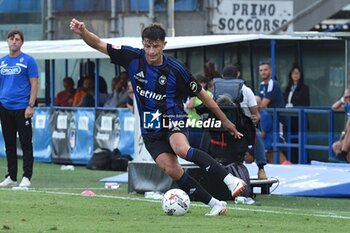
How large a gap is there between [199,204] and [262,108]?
7735mm

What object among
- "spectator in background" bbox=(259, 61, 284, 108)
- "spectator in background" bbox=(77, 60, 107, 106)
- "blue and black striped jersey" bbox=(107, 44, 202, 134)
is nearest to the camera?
"blue and black striped jersey" bbox=(107, 44, 202, 134)

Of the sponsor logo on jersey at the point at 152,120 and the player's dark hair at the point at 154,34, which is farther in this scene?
the sponsor logo on jersey at the point at 152,120

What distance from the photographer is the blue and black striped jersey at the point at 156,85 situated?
12453mm

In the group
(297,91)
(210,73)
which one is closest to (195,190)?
(210,73)

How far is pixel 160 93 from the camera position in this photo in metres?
12.5

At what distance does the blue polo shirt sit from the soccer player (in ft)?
16.0

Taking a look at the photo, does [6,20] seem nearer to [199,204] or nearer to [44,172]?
[44,172]

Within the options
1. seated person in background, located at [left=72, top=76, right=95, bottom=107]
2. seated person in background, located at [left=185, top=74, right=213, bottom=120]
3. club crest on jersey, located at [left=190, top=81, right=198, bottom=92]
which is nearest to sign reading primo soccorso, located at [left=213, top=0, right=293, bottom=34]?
seated person in background, located at [left=72, top=76, right=95, bottom=107]

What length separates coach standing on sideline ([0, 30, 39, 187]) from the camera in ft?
56.4

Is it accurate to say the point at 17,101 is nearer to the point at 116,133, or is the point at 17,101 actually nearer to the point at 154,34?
the point at 154,34

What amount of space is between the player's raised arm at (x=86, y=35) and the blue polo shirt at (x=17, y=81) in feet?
16.1

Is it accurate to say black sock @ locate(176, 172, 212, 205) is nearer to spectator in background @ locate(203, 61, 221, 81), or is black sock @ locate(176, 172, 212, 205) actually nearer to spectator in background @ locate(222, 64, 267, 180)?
spectator in background @ locate(222, 64, 267, 180)

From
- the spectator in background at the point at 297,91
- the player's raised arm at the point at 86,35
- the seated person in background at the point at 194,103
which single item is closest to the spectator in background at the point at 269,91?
the spectator in background at the point at 297,91

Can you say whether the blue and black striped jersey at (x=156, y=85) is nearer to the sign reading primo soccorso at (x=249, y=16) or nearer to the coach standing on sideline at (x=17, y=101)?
the coach standing on sideline at (x=17, y=101)
